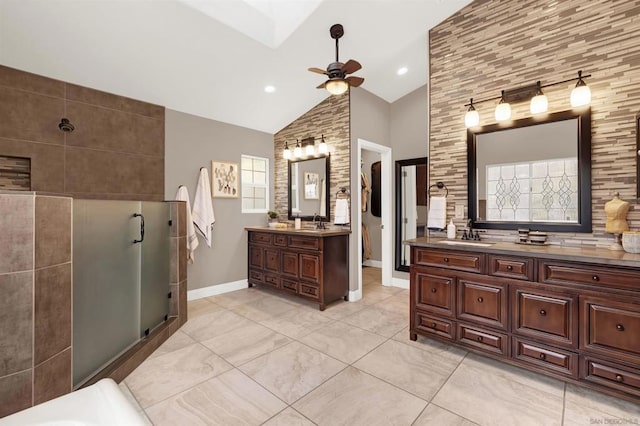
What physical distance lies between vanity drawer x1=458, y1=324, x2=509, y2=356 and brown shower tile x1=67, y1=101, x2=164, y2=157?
416 cm

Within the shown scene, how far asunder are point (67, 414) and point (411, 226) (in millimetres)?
4472

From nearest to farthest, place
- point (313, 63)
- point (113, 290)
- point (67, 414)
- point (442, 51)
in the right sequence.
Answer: point (67, 414), point (113, 290), point (442, 51), point (313, 63)

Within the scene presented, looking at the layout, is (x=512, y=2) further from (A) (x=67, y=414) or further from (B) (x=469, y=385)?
(A) (x=67, y=414)

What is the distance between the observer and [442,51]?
322cm

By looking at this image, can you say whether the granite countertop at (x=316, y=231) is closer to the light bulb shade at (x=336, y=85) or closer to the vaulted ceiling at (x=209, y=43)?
the light bulb shade at (x=336, y=85)

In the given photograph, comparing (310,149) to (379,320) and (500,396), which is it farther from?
(500,396)

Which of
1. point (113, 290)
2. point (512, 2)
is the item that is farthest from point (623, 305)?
point (113, 290)

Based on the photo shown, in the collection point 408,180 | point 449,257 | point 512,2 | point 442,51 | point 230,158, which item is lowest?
point 449,257

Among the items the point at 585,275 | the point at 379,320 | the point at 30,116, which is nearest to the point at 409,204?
the point at 379,320

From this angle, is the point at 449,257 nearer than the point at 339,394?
No

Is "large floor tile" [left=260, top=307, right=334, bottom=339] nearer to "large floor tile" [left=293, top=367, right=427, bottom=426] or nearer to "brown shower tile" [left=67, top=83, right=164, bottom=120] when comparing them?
"large floor tile" [left=293, top=367, right=427, bottom=426]

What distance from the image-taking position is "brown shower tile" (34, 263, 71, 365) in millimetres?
1441

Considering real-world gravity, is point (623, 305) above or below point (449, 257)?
below

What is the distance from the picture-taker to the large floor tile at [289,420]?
5.70 ft
